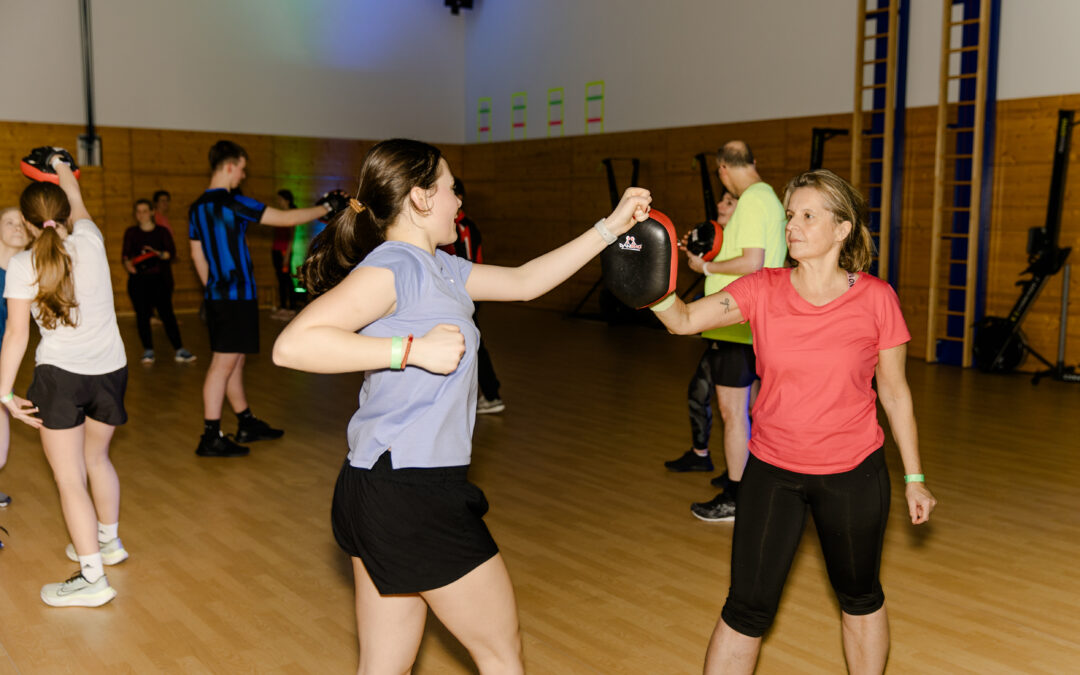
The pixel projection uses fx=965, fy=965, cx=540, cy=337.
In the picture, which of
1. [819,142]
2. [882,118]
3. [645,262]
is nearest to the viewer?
[645,262]

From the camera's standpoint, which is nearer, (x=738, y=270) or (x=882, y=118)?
(x=738, y=270)

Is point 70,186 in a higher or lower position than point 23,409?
higher

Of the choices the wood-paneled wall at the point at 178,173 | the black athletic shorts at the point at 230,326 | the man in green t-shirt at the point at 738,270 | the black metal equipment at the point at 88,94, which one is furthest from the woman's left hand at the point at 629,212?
the black metal equipment at the point at 88,94

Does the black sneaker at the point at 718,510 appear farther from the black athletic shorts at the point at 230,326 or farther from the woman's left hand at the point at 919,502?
the black athletic shorts at the point at 230,326

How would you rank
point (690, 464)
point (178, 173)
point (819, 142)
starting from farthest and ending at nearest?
point (178, 173)
point (819, 142)
point (690, 464)

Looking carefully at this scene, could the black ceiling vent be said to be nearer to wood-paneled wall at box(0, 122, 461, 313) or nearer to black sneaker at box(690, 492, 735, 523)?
wood-paneled wall at box(0, 122, 461, 313)

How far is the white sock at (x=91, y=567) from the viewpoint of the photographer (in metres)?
3.04

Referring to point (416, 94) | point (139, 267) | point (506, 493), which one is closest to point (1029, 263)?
point (506, 493)

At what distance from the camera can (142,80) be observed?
433 inches

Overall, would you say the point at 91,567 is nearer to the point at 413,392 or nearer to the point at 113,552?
the point at 113,552

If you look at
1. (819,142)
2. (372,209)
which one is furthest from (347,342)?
(819,142)

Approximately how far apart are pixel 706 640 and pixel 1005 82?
644cm

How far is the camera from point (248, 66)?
1169 cm

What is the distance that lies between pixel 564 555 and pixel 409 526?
195cm
